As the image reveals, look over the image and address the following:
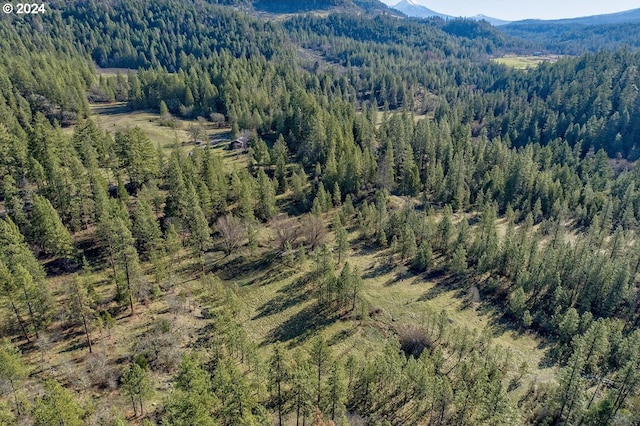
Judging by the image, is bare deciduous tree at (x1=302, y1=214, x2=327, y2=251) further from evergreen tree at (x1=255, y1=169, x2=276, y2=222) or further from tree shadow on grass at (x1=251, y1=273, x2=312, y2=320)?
tree shadow on grass at (x1=251, y1=273, x2=312, y2=320)

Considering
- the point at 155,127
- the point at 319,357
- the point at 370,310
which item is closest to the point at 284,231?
the point at 370,310

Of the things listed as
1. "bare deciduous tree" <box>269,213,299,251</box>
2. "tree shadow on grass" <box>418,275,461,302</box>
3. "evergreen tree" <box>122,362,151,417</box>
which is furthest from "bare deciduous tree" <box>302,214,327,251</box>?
"evergreen tree" <box>122,362,151,417</box>

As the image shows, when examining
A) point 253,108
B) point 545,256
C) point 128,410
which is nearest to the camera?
point 128,410

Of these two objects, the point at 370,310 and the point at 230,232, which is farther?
the point at 230,232

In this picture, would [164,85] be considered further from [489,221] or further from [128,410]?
[128,410]

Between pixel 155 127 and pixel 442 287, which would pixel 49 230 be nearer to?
pixel 442 287

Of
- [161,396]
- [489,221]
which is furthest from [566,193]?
[161,396]
